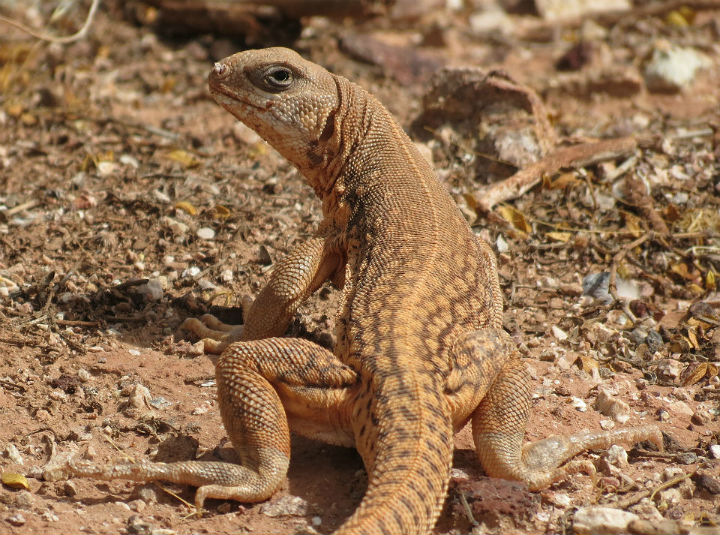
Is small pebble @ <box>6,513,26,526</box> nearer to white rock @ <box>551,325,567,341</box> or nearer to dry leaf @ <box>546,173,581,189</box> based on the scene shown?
white rock @ <box>551,325,567,341</box>

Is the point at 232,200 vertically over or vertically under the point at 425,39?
under

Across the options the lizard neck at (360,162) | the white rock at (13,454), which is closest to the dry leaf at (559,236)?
the lizard neck at (360,162)

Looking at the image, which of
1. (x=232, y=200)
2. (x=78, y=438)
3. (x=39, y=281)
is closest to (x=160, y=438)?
(x=78, y=438)

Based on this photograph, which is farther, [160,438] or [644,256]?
[644,256]

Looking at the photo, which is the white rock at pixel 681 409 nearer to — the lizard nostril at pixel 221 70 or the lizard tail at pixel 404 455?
the lizard tail at pixel 404 455

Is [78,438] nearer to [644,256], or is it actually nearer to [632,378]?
[632,378]

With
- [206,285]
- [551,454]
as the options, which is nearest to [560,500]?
[551,454]
